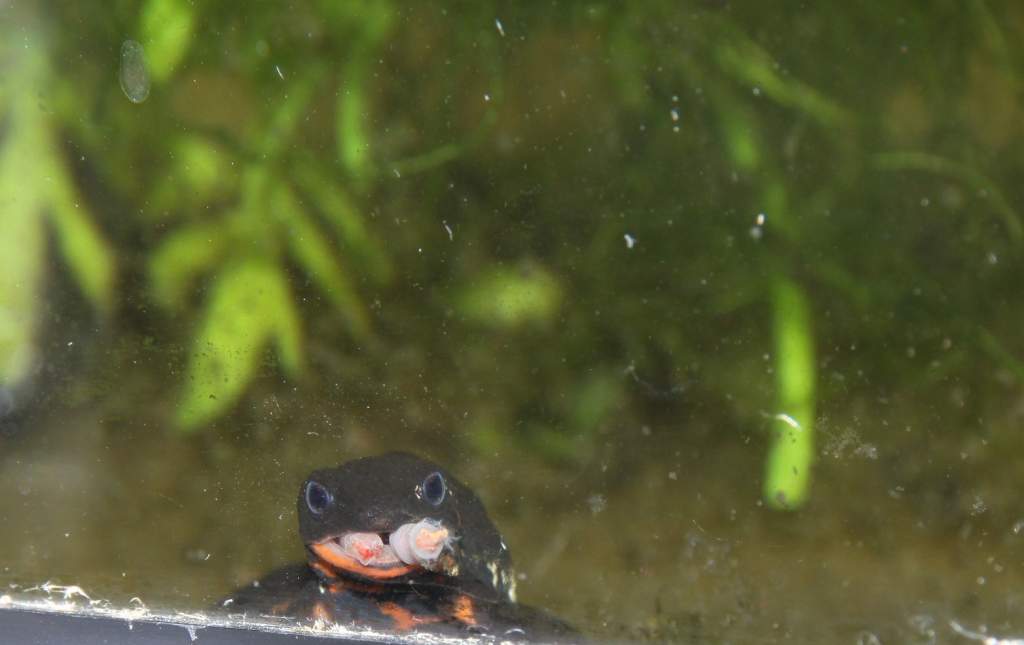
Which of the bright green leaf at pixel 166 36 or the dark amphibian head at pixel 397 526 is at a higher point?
the bright green leaf at pixel 166 36

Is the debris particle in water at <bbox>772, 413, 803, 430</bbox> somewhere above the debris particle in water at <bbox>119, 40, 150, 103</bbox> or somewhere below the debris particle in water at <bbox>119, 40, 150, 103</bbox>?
below

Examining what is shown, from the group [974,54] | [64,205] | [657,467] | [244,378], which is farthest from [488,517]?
[974,54]

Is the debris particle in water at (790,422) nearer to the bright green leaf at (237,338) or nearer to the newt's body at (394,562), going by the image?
the newt's body at (394,562)

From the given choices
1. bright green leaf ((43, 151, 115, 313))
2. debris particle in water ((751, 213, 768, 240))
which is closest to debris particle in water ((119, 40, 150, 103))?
bright green leaf ((43, 151, 115, 313))

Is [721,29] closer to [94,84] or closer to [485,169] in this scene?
[485,169]

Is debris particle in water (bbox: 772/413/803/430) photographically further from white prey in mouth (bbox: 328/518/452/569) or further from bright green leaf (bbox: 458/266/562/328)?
white prey in mouth (bbox: 328/518/452/569)

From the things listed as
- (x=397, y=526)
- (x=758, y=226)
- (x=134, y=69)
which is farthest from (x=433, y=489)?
(x=134, y=69)

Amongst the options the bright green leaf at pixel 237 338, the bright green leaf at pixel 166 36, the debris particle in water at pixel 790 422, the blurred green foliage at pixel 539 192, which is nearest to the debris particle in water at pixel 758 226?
the blurred green foliage at pixel 539 192
